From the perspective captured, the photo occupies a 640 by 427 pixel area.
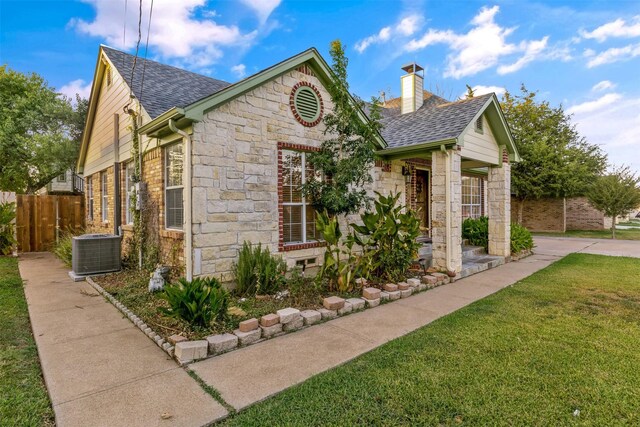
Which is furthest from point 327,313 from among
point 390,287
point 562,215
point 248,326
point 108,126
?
point 562,215

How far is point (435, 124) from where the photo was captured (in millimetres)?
8648

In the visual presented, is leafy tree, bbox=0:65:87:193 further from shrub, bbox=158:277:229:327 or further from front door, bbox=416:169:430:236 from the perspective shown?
front door, bbox=416:169:430:236

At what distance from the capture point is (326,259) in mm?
5836

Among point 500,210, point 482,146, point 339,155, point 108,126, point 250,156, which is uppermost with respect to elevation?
point 108,126

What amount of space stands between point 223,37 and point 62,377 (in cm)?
923

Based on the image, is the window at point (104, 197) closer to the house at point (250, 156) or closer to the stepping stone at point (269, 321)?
the house at point (250, 156)

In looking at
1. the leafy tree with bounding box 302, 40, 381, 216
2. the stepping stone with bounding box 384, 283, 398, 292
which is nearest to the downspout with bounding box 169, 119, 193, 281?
the leafy tree with bounding box 302, 40, 381, 216

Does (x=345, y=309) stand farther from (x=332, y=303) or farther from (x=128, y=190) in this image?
(x=128, y=190)

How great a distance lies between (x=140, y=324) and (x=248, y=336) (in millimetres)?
1701

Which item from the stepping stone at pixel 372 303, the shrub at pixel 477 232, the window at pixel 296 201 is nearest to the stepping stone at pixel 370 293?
the stepping stone at pixel 372 303

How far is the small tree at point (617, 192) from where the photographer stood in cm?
1526

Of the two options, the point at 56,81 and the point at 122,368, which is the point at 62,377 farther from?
the point at 56,81

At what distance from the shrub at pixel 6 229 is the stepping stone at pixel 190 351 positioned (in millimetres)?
11120

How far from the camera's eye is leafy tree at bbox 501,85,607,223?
723 inches
